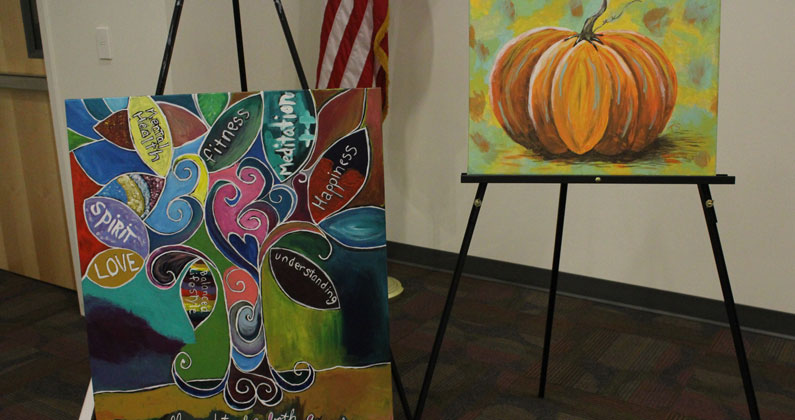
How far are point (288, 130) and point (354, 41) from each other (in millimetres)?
1389

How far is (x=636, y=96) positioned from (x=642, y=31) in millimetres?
150

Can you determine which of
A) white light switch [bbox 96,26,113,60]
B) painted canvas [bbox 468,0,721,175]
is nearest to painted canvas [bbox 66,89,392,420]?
painted canvas [bbox 468,0,721,175]

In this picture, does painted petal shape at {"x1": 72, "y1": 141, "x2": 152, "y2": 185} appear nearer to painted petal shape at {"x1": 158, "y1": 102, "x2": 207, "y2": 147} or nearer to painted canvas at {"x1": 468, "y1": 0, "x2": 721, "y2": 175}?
painted petal shape at {"x1": 158, "y1": 102, "x2": 207, "y2": 147}

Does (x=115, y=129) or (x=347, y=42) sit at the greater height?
(x=347, y=42)

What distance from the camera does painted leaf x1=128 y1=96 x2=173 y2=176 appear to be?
1.37 m

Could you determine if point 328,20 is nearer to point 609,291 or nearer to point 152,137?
point 152,137

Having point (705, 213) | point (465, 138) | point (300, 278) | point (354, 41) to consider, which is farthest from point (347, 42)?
point (705, 213)

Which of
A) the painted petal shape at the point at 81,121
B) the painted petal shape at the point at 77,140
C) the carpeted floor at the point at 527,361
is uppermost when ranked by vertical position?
the painted petal shape at the point at 81,121

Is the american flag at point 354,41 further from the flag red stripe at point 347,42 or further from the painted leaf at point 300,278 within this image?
the painted leaf at point 300,278

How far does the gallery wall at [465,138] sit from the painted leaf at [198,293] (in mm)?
1313

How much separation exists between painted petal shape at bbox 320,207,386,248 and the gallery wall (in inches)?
55.1

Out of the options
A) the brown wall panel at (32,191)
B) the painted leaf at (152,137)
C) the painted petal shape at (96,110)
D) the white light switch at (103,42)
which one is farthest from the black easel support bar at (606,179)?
the brown wall panel at (32,191)

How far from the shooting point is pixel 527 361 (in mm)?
2268

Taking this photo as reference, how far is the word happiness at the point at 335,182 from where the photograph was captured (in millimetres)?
1384
